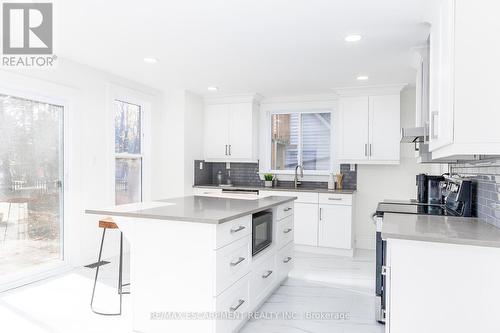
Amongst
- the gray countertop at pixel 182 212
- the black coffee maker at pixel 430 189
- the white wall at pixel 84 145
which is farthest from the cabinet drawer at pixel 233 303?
the white wall at pixel 84 145

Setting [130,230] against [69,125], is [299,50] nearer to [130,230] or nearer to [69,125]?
[130,230]

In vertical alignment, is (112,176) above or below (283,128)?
below

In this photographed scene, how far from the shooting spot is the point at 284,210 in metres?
3.34

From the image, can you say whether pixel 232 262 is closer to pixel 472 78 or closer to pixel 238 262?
pixel 238 262

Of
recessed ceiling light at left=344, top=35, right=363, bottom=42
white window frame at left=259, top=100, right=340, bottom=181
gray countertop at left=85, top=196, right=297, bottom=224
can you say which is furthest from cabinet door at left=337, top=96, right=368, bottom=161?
gray countertop at left=85, top=196, right=297, bottom=224

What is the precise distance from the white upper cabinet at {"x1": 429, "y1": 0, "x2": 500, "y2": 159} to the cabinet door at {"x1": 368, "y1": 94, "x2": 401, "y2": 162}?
3.13 metres

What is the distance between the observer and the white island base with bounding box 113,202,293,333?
208 centimetres

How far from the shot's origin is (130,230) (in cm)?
229

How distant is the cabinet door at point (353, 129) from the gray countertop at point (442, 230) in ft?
8.57

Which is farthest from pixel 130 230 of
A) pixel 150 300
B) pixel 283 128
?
pixel 283 128

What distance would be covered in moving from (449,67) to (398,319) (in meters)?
1.31

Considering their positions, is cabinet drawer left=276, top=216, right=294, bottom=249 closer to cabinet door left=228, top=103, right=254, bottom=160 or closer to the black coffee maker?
the black coffee maker

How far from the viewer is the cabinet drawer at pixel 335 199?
4.64 m

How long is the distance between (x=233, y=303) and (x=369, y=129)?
341cm
